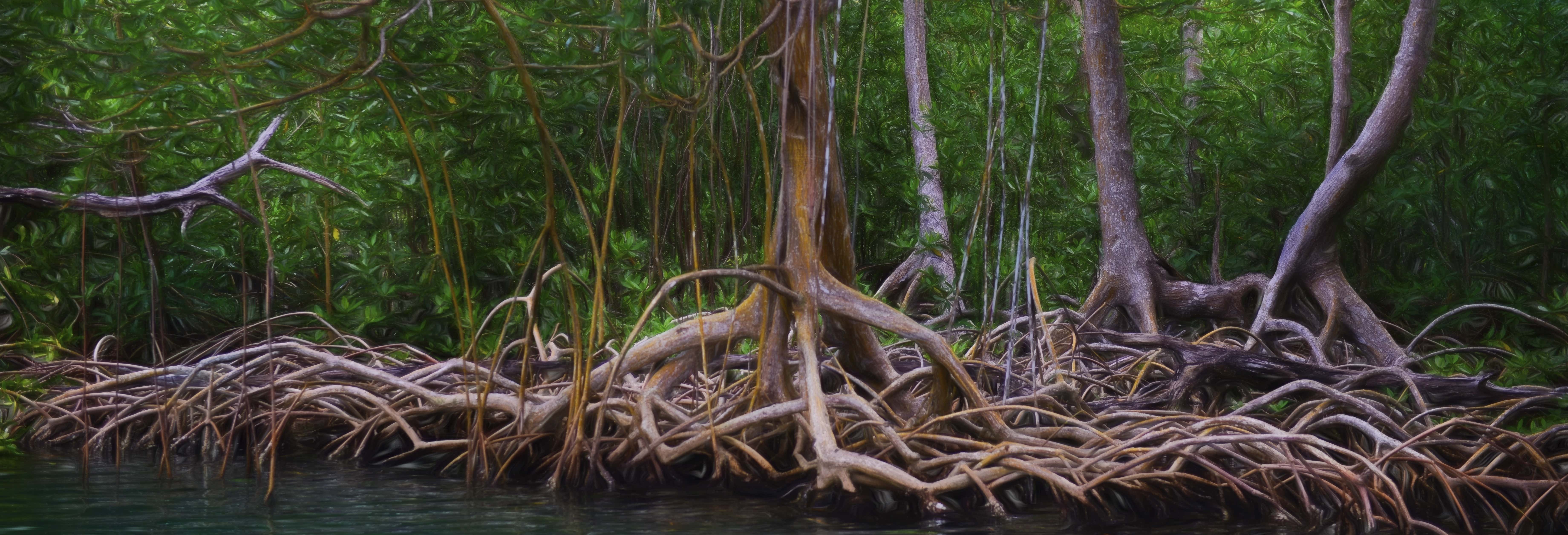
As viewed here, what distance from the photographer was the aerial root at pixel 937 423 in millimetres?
5066

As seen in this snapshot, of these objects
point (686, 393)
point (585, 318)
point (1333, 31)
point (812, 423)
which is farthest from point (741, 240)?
point (1333, 31)

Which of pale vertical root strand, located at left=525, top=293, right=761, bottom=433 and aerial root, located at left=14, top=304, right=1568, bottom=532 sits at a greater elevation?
pale vertical root strand, located at left=525, top=293, right=761, bottom=433

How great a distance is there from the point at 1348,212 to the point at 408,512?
5.66m

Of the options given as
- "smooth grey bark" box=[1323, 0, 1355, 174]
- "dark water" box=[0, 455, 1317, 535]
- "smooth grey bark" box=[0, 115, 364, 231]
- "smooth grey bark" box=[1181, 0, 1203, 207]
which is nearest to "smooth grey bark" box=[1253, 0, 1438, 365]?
"smooth grey bark" box=[1323, 0, 1355, 174]

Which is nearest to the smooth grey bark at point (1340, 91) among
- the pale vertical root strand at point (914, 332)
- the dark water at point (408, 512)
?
the pale vertical root strand at point (914, 332)

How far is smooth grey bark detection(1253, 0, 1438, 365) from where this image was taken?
7430 mm

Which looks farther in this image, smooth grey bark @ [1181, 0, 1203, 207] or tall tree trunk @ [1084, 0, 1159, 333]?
smooth grey bark @ [1181, 0, 1203, 207]

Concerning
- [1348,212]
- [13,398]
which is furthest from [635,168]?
[1348,212]

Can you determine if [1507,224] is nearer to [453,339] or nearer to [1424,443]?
[1424,443]

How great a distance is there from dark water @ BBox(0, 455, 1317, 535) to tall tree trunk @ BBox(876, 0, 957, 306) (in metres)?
4.16

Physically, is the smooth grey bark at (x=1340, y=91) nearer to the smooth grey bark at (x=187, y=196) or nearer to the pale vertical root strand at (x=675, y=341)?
the pale vertical root strand at (x=675, y=341)

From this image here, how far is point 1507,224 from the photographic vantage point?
8.67 metres

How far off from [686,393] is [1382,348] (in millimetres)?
3794

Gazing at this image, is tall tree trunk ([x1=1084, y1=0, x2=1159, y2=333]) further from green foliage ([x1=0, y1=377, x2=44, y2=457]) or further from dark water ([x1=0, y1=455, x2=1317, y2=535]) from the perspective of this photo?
green foliage ([x1=0, y1=377, x2=44, y2=457])
